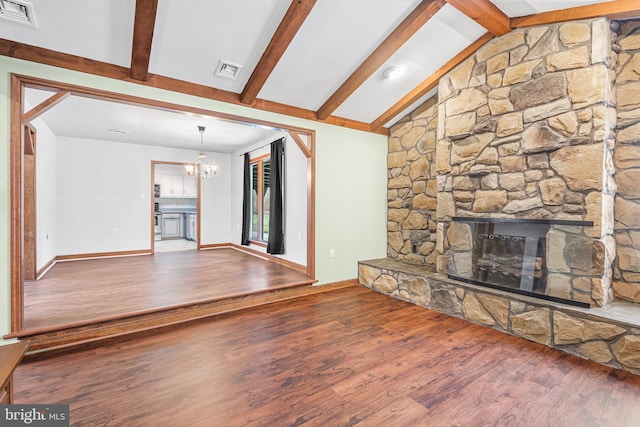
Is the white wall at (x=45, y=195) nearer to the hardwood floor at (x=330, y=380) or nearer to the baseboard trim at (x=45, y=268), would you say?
the baseboard trim at (x=45, y=268)

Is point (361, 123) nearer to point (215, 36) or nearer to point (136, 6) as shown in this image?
point (215, 36)

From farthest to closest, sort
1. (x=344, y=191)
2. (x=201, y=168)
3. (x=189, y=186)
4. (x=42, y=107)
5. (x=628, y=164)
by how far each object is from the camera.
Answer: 1. (x=189, y=186)
2. (x=201, y=168)
3. (x=344, y=191)
4. (x=628, y=164)
5. (x=42, y=107)

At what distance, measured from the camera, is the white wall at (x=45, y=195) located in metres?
4.46

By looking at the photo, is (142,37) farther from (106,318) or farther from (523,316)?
(523,316)

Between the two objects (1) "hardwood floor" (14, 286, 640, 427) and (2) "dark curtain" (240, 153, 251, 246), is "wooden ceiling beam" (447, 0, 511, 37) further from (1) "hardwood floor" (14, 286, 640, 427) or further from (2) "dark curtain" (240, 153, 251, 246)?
(2) "dark curtain" (240, 153, 251, 246)

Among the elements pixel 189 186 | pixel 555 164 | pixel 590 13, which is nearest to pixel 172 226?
pixel 189 186

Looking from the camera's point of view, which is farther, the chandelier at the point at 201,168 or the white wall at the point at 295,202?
the chandelier at the point at 201,168

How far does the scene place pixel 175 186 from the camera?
9.38 m

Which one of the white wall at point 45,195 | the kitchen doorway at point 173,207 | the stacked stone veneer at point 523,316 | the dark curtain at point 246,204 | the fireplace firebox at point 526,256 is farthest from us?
the kitchen doorway at point 173,207

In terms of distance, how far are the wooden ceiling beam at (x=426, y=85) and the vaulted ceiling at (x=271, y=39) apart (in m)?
0.01

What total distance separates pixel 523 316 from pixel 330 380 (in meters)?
2.03

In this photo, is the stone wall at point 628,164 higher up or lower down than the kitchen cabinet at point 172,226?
higher up

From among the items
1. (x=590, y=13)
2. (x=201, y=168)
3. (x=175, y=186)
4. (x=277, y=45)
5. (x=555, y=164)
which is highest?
(x=590, y=13)

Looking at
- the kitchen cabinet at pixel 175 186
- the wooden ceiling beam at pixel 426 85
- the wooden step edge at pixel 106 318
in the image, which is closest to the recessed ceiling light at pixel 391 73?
the wooden ceiling beam at pixel 426 85
